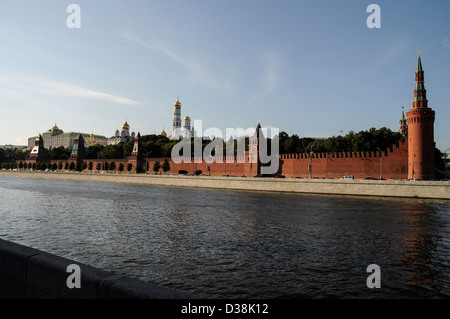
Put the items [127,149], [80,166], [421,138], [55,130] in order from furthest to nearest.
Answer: [55,130]
[127,149]
[80,166]
[421,138]

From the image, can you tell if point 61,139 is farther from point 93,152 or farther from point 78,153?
point 78,153

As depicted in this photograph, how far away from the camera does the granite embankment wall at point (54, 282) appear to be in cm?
287

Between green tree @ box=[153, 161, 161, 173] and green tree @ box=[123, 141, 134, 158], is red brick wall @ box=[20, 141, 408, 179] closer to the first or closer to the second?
green tree @ box=[153, 161, 161, 173]

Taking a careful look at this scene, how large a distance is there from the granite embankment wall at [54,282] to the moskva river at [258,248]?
11.8 feet

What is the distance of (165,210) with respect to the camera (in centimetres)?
2009

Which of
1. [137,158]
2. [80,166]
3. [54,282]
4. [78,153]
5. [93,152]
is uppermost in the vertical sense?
[93,152]

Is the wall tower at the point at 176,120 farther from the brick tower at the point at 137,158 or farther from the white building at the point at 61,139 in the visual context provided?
the brick tower at the point at 137,158

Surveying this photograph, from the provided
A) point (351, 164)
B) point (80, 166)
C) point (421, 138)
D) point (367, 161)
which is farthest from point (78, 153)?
point (421, 138)

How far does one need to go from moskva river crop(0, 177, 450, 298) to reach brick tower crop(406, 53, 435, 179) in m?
19.6

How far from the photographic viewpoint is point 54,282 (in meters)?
3.39

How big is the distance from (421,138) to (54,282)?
40.2m

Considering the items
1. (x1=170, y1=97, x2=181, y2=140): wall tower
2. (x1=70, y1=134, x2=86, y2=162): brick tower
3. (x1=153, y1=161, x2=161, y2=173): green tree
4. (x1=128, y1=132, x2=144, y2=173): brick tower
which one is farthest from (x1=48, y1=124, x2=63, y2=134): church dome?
(x1=153, y1=161, x2=161, y2=173): green tree

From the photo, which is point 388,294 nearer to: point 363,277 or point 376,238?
point 363,277
